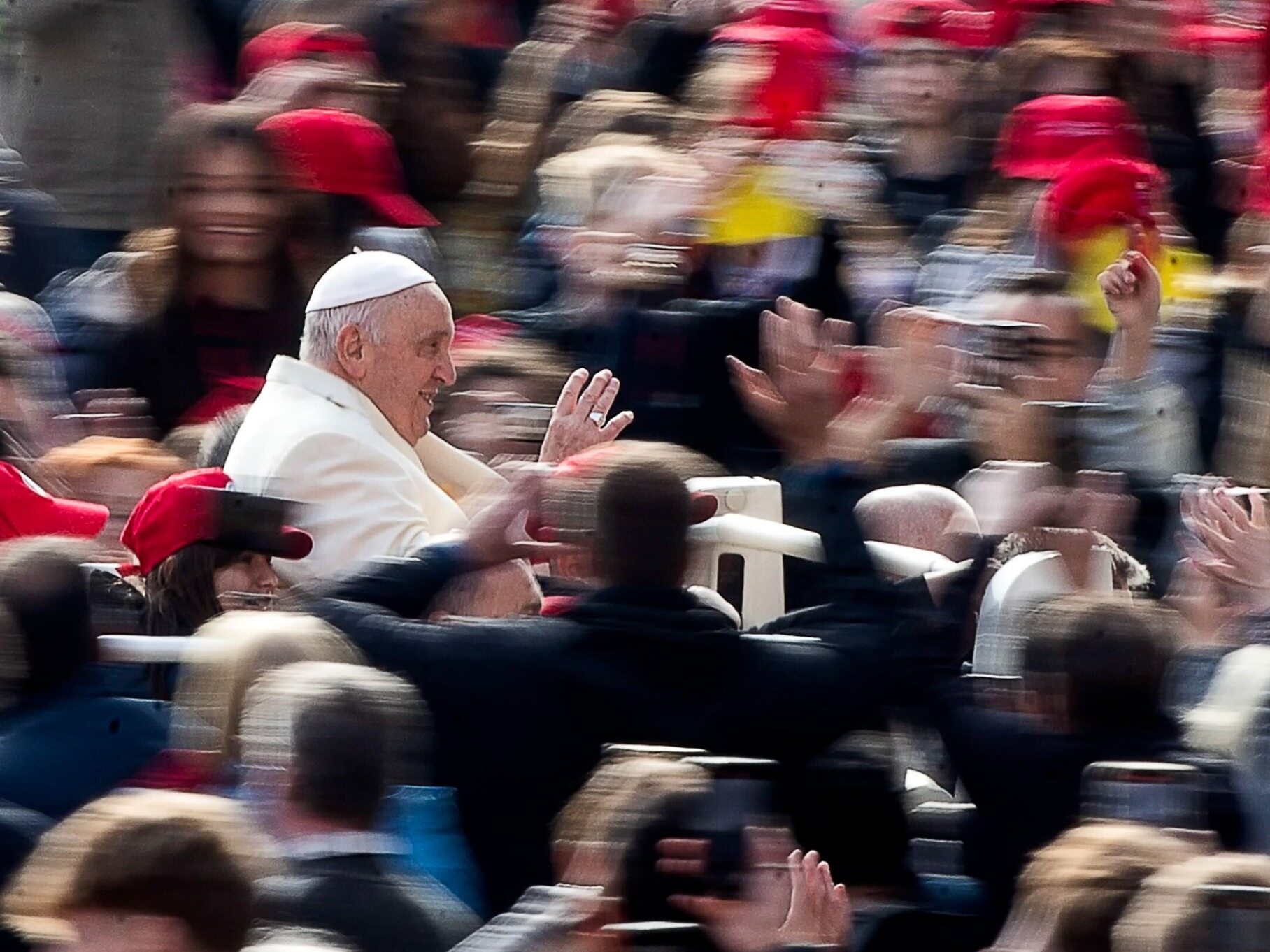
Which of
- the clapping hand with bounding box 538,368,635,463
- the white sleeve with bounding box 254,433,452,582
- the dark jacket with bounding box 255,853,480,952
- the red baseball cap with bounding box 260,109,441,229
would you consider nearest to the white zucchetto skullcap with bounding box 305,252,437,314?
the white sleeve with bounding box 254,433,452,582

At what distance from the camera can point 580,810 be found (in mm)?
3818

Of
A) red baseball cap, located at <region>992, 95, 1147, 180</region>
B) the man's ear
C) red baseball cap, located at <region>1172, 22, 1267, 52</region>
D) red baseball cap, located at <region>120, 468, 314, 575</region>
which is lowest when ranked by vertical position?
red baseball cap, located at <region>120, 468, 314, 575</region>

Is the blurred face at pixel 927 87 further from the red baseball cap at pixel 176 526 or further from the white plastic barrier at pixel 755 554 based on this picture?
the red baseball cap at pixel 176 526

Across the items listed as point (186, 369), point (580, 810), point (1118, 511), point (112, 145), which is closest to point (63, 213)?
point (112, 145)

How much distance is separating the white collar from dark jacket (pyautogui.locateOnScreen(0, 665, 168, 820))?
112 cm

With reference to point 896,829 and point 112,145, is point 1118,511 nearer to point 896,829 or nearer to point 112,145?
point 896,829

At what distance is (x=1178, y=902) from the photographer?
129 inches

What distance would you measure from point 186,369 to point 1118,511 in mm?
1934

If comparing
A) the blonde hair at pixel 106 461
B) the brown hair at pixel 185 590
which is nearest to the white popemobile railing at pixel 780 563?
the brown hair at pixel 185 590

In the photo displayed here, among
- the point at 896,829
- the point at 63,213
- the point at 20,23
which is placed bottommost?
the point at 896,829

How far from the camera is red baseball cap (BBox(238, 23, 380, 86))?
6.74 metres

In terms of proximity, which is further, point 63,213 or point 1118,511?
point 63,213

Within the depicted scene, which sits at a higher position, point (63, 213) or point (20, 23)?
point (20, 23)

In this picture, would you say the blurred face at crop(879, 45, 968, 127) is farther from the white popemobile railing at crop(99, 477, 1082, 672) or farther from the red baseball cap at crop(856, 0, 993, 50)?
the white popemobile railing at crop(99, 477, 1082, 672)
